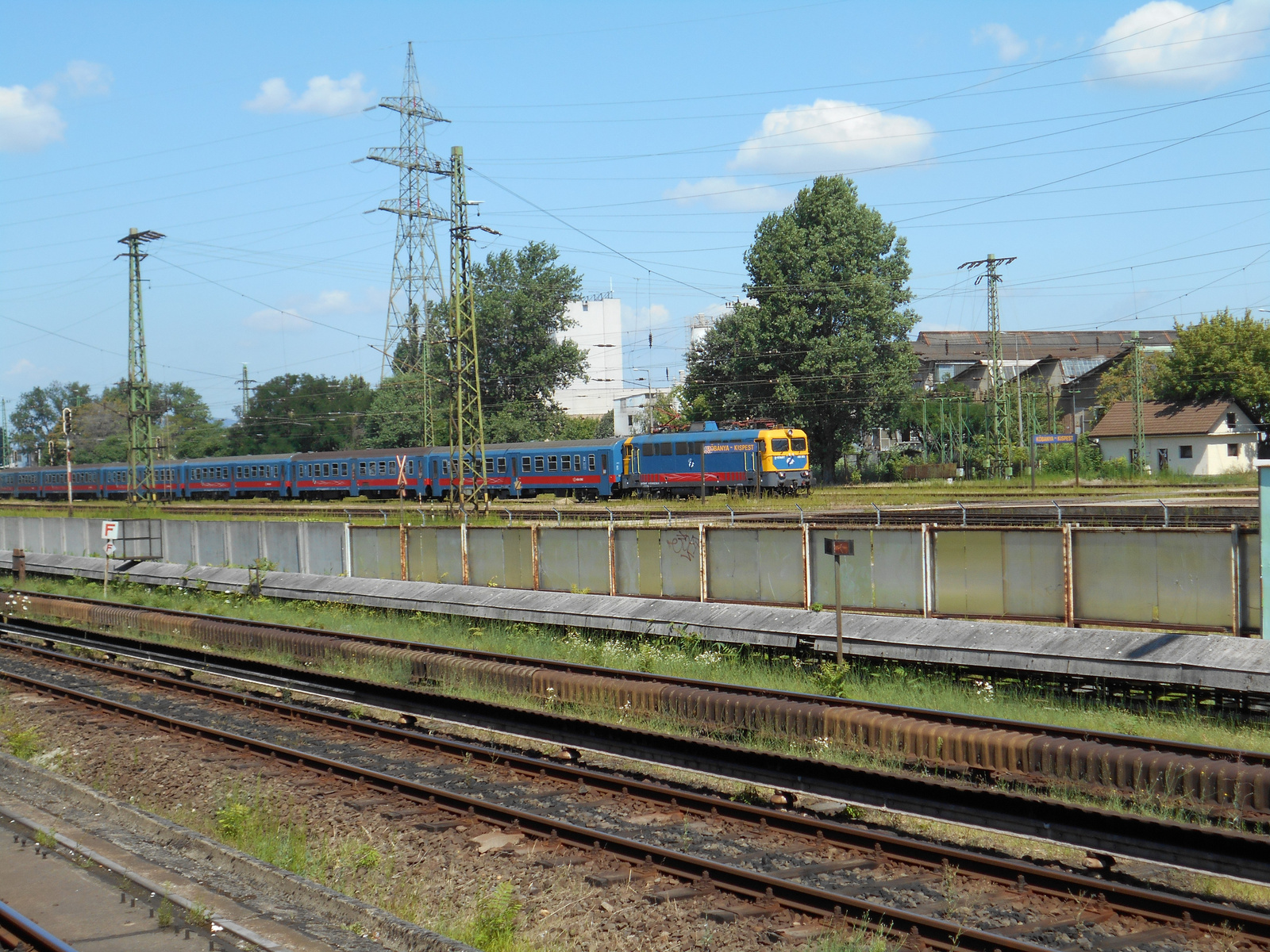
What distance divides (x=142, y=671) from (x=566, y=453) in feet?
112

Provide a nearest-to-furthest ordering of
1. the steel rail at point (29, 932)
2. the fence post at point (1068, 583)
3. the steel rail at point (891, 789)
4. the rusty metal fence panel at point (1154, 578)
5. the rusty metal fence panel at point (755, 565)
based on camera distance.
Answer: the steel rail at point (29, 932) < the steel rail at point (891, 789) < the rusty metal fence panel at point (1154, 578) < the fence post at point (1068, 583) < the rusty metal fence panel at point (755, 565)

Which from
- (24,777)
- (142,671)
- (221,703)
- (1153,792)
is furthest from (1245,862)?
(142,671)

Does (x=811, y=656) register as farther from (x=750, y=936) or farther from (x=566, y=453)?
(x=566, y=453)

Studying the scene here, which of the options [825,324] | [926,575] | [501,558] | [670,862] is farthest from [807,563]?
[825,324]

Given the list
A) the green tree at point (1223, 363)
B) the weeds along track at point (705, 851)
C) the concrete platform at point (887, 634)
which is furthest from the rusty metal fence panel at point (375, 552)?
the green tree at point (1223, 363)

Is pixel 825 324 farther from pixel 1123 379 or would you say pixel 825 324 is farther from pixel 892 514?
pixel 1123 379

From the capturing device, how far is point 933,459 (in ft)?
271

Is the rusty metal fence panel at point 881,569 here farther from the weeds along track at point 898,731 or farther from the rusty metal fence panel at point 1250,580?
the rusty metal fence panel at point 1250,580

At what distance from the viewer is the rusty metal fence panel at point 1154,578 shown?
14453 millimetres

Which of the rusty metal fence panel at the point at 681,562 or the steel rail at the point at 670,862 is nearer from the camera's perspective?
the steel rail at the point at 670,862

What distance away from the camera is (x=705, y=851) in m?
9.91

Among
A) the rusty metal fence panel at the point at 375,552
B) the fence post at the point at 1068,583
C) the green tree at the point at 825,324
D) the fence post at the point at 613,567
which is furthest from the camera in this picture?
the green tree at the point at 825,324

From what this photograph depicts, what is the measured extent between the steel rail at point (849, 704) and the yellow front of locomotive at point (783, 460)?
102ft

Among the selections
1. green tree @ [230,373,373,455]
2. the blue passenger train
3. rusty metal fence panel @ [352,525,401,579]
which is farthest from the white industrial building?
rusty metal fence panel @ [352,525,401,579]
